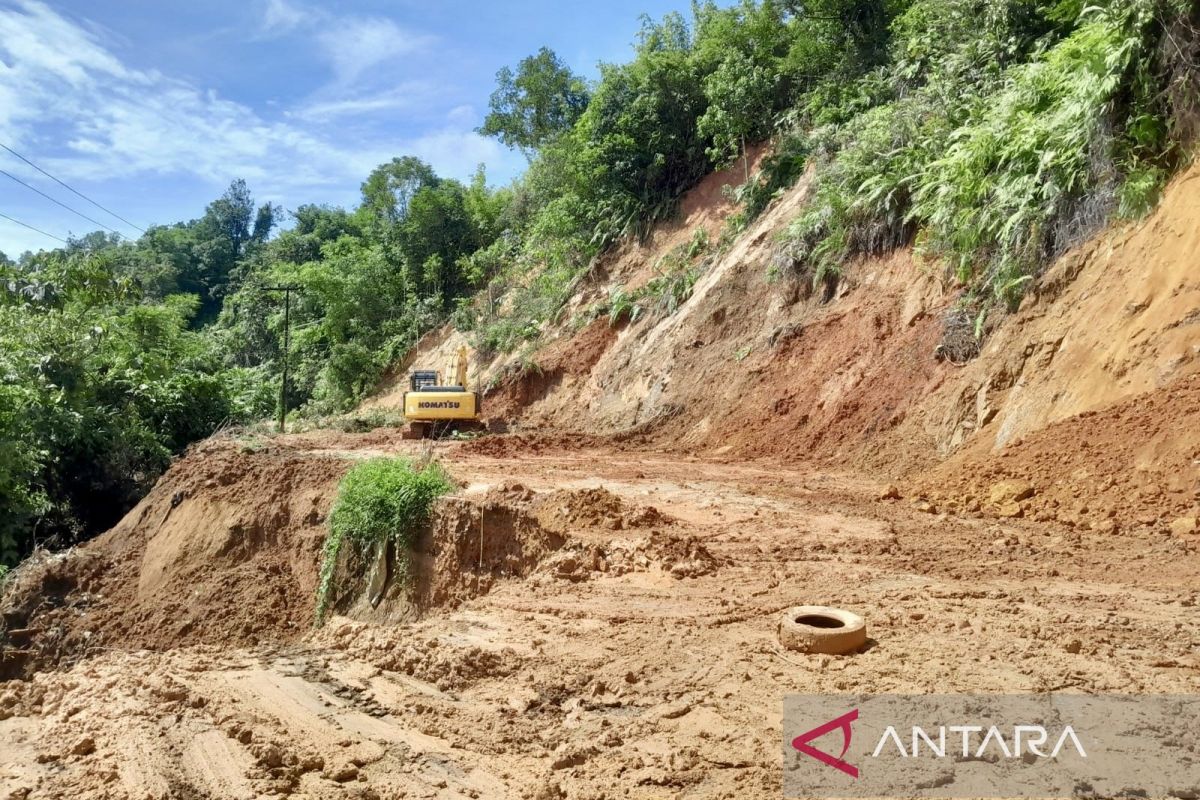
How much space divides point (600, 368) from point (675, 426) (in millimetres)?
5069

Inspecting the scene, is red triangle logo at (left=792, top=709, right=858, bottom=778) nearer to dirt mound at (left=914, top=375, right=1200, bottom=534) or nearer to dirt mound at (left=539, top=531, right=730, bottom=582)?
dirt mound at (left=539, top=531, right=730, bottom=582)

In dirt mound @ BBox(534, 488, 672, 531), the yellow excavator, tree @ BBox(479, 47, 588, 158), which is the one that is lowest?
dirt mound @ BBox(534, 488, 672, 531)

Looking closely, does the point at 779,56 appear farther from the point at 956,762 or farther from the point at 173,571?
the point at 956,762

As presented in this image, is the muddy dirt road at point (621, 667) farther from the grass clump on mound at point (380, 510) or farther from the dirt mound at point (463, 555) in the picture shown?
the grass clump on mound at point (380, 510)

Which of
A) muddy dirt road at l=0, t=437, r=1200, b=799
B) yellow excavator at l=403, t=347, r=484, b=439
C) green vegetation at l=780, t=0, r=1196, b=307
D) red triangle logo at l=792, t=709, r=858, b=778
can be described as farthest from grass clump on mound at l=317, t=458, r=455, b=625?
green vegetation at l=780, t=0, r=1196, b=307

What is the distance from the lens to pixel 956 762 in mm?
3506

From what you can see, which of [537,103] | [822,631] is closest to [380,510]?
[822,631]

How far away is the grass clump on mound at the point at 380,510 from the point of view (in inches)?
345

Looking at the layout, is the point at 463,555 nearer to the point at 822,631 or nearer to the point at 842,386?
the point at 822,631

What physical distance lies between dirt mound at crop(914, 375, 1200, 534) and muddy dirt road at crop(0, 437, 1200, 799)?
32 cm

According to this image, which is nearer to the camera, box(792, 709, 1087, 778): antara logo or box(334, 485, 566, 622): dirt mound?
box(792, 709, 1087, 778): antara logo

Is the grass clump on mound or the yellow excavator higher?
the yellow excavator

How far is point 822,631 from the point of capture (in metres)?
4.81

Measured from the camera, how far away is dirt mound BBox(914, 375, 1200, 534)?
723 centimetres
